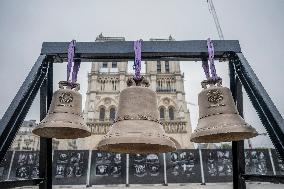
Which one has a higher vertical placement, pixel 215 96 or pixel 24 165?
pixel 215 96

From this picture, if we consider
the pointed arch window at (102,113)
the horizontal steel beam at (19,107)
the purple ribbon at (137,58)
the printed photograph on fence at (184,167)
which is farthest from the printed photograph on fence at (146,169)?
the pointed arch window at (102,113)

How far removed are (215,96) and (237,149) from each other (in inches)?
26.5

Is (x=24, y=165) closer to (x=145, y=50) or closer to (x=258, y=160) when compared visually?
(x=258, y=160)

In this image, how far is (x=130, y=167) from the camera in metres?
12.0

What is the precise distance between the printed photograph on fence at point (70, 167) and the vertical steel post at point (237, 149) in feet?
32.9

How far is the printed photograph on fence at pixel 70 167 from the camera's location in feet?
38.2

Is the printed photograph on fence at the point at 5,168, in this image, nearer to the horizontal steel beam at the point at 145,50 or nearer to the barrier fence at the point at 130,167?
the barrier fence at the point at 130,167

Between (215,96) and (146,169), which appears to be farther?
(146,169)

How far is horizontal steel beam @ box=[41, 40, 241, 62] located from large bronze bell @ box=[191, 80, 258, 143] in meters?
0.37

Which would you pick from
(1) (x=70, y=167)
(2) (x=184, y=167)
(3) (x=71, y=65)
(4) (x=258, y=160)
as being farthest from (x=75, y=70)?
(4) (x=258, y=160)

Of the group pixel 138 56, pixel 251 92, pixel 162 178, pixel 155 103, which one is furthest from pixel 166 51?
pixel 162 178

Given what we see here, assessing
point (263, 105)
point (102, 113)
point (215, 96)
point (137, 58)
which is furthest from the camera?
point (102, 113)

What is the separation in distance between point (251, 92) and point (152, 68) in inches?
1424

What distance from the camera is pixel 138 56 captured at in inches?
100
